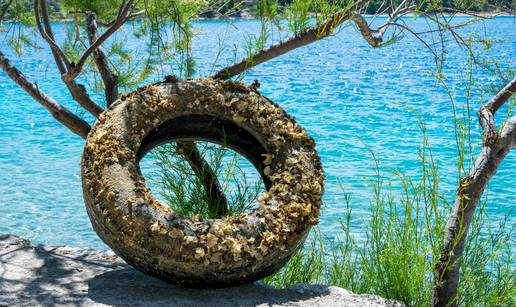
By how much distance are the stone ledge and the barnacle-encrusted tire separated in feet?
0.24

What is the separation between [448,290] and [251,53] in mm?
1433

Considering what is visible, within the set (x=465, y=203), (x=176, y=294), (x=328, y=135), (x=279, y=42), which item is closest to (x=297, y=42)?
(x=279, y=42)

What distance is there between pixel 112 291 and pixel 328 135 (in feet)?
23.0

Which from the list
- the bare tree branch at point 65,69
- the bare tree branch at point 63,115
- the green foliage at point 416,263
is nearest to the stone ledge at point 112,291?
Result: the green foliage at point 416,263

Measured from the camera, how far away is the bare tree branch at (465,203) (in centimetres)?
251

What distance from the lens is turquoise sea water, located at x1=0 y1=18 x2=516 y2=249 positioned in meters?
5.68

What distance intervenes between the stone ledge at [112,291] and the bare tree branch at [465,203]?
24 cm

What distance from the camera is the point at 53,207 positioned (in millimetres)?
5973

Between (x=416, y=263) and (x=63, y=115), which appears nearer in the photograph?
(x=416, y=263)

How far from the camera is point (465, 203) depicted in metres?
2.53

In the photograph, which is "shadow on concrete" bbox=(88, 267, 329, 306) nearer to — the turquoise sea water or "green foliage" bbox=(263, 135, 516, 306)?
"green foliage" bbox=(263, 135, 516, 306)

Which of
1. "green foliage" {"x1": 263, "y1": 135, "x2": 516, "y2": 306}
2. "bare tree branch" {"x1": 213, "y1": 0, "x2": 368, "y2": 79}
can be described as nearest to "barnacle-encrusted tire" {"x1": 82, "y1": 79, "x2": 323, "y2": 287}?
"green foliage" {"x1": 263, "y1": 135, "x2": 516, "y2": 306}

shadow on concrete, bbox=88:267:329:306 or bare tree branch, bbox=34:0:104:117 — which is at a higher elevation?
bare tree branch, bbox=34:0:104:117

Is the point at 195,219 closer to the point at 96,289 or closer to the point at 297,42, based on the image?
the point at 96,289
